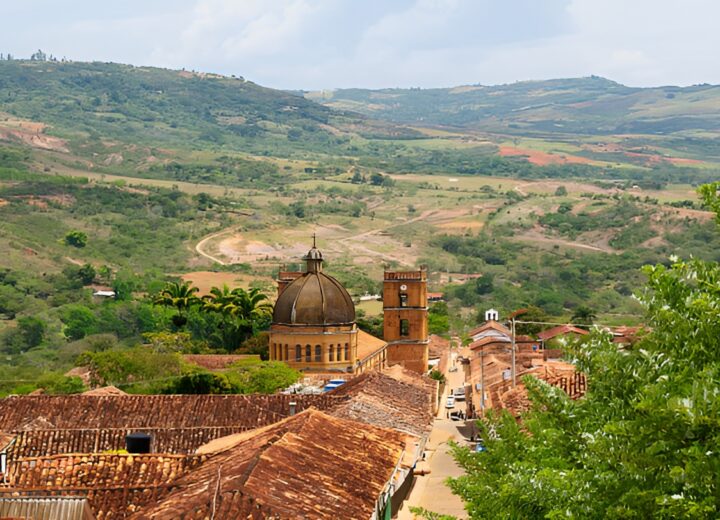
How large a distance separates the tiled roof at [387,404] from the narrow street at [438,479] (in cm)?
114

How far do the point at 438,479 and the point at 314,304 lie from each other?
26.9 meters

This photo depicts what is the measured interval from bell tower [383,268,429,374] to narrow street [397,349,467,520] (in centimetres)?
1901

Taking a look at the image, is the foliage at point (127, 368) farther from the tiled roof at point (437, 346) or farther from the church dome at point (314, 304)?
the tiled roof at point (437, 346)

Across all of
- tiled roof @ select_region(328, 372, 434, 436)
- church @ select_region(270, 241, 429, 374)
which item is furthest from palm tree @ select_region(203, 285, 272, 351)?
tiled roof @ select_region(328, 372, 434, 436)

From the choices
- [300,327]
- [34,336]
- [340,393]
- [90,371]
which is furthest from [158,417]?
[34,336]

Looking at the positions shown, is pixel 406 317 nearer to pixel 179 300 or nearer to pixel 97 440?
pixel 179 300

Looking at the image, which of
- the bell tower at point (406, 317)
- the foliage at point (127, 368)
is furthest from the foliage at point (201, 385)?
the bell tower at point (406, 317)

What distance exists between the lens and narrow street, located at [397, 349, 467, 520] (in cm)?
2906

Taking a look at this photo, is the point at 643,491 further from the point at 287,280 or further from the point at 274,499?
the point at 287,280

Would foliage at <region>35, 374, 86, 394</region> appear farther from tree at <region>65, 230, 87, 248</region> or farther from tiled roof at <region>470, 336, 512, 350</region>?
tree at <region>65, 230, 87, 248</region>

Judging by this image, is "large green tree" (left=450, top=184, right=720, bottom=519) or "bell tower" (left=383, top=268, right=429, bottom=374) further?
"bell tower" (left=383, top=268, right=429, bottom=374)

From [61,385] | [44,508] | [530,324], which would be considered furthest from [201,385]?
[530,324]

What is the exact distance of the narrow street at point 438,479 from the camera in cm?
2906

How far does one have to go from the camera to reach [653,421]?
9227 mm
